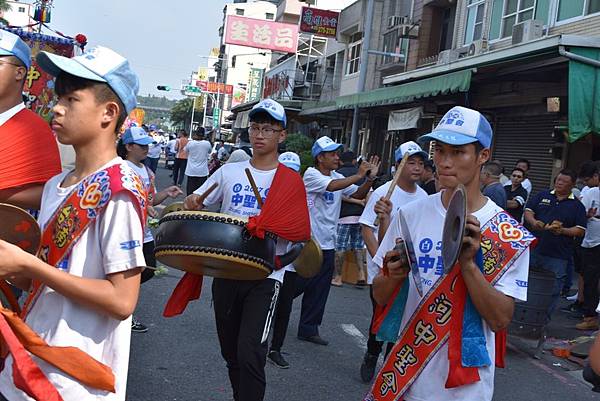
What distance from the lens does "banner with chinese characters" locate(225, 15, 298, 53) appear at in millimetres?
44000

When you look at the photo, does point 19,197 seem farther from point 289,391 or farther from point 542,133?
point 542,133

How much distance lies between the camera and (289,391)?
5719 millimetres

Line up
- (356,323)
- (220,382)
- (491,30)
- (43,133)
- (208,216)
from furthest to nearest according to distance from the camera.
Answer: (491,30), (356,323), (220,382), (208,216), (43,133)

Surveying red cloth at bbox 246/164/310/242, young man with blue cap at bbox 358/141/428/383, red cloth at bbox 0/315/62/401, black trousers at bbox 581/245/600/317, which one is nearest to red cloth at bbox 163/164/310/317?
red cloth at bbox 246/164/310/242

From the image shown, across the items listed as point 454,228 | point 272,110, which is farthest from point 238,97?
point 454,228

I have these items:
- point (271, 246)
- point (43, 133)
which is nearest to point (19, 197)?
point (43, 133)

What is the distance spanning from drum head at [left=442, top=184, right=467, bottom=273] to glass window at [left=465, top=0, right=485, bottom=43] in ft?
57.0

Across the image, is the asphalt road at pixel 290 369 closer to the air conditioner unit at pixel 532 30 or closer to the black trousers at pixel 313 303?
the black trousers at pixel 313 303

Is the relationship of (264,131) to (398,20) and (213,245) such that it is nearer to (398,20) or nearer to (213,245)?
(213,245)

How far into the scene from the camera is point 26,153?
294 cm

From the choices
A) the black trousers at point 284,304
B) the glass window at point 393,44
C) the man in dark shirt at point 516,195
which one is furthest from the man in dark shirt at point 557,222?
the glass window at point 393,44

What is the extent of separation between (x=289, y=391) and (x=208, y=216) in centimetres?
244

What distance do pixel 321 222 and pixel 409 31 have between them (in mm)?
17571

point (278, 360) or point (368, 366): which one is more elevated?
point (368, 366)
